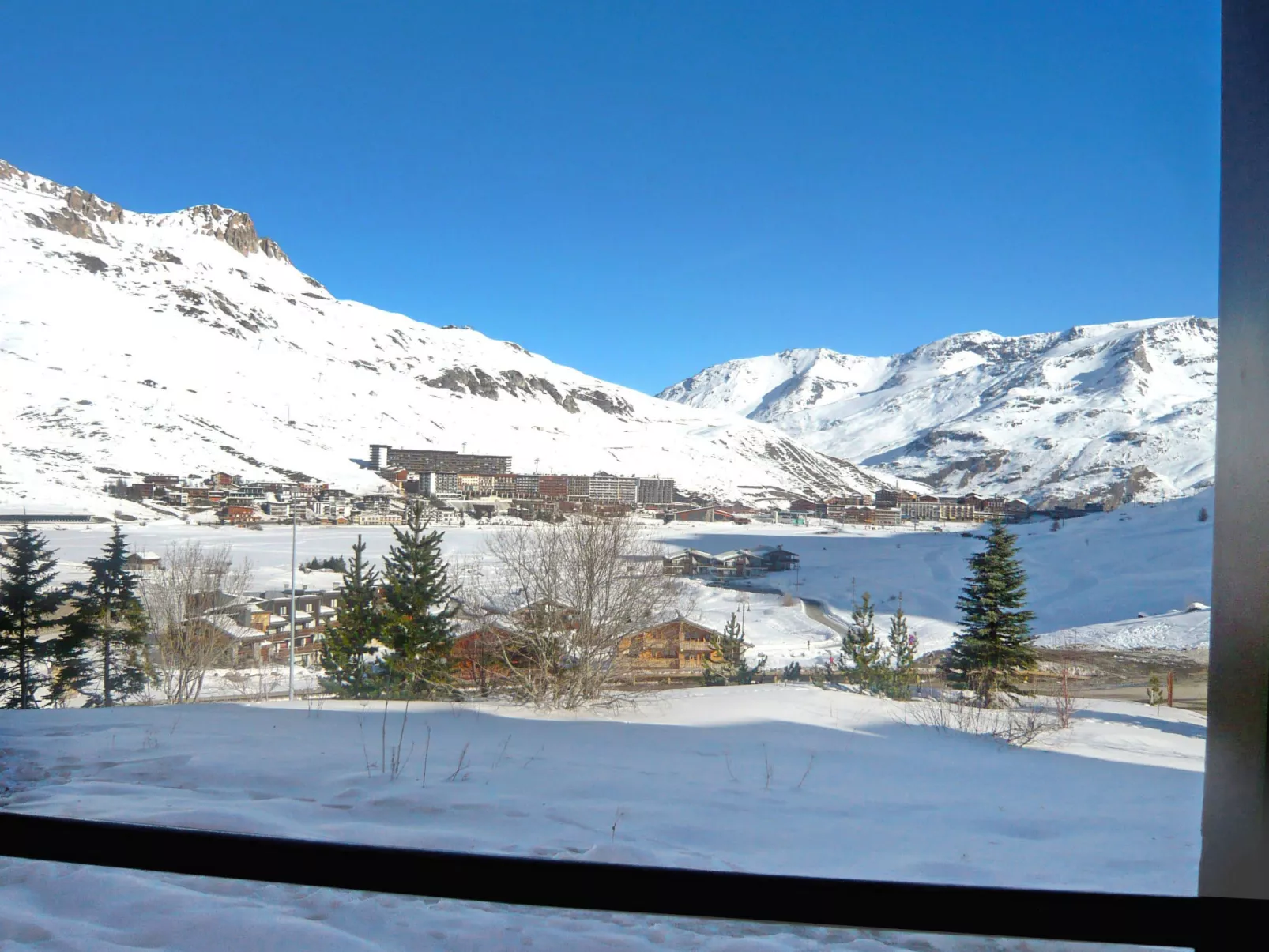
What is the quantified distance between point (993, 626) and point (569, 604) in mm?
4282

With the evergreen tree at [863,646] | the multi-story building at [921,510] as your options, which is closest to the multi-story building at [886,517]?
the multi-story building at [921,510]

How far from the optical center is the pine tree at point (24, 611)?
17.2 ft

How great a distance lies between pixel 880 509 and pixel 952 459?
398 centimetres

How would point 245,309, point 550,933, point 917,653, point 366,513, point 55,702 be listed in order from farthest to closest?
point 245,309 < point 366,513 < point 917,653 < point 55,702 < point 550,933

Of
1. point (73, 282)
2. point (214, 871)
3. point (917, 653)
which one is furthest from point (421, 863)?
point (73, 282)

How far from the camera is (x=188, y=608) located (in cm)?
732

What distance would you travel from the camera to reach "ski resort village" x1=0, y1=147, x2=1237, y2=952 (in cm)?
177

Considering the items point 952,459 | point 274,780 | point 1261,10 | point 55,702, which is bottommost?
point 55,702

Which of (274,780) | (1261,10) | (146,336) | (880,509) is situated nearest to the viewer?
(1261,10)

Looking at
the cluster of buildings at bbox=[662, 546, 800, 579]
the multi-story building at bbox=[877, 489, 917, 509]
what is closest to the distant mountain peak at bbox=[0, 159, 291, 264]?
the cluster of buildings at bbox=[662, 546, 800, 579]

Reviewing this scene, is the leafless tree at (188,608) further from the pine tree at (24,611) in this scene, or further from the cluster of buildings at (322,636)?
the pine tree at (24,611)

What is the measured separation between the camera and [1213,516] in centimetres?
53

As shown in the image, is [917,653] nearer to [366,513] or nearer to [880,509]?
[880,509]

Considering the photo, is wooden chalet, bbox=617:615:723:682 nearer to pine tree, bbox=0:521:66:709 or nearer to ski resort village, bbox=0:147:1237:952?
ski resort village, bbox=0:147:1237:952
